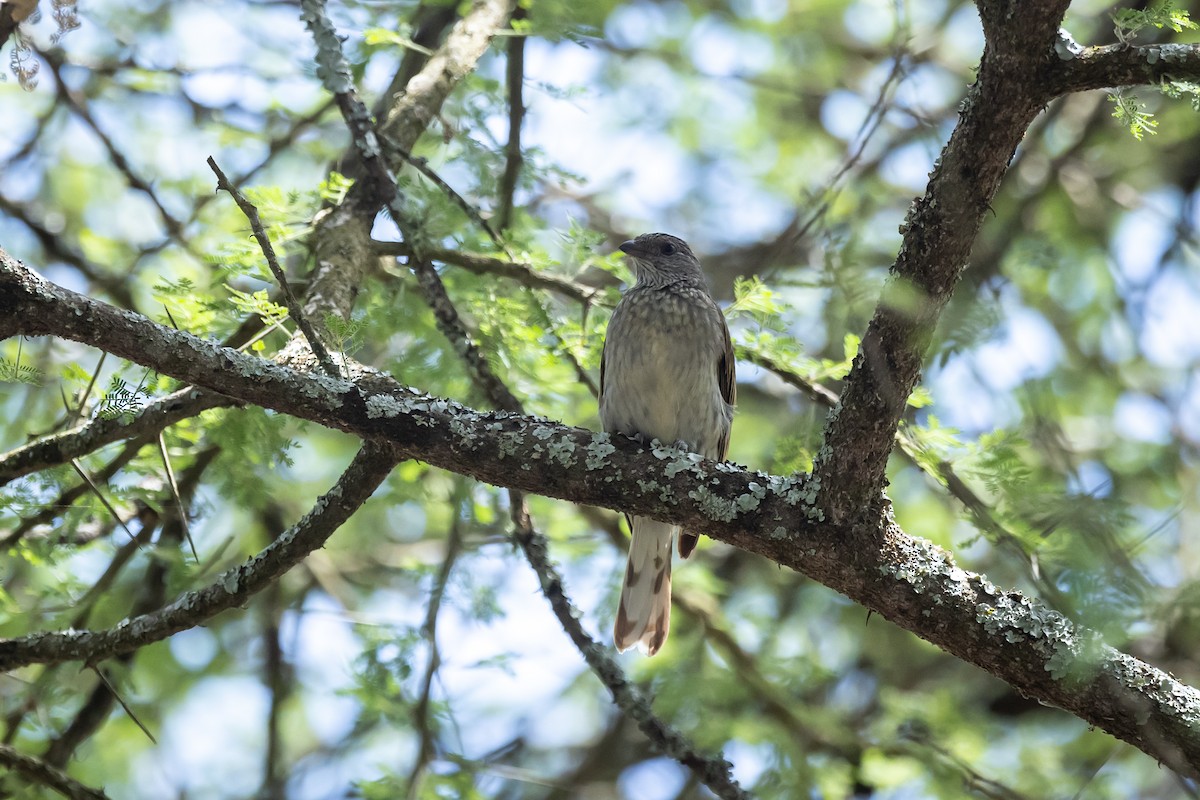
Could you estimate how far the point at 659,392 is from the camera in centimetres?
470

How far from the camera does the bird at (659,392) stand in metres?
4.71

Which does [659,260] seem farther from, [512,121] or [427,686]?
[427,686]

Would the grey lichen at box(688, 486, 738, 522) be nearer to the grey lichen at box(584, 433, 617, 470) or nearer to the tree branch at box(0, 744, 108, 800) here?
the grey lichen at box(584, 433, 617, 470)

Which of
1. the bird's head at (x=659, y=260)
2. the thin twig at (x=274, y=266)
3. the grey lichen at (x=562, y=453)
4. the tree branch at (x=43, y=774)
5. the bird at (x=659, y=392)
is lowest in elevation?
the tree branch at (x=43, y=774)

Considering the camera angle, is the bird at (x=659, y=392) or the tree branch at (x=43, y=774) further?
the bird at (x=659, y=392)

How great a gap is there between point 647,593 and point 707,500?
6.03 ft

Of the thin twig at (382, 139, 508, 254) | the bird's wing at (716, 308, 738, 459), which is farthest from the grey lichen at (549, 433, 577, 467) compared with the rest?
the bird's wing at (716, 308, 738, 459)

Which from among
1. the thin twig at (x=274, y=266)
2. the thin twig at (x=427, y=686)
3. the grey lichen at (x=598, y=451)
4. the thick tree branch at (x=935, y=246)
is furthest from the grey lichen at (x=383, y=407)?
the thin twig at (x=427, y=686)

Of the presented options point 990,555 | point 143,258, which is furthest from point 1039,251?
point 143,258

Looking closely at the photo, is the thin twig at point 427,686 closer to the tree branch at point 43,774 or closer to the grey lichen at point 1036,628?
the tree branch at point 43,774

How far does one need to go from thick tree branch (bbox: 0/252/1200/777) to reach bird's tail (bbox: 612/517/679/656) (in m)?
1.67

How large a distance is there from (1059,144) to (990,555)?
293cm

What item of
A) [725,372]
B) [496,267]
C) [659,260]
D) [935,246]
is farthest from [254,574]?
[659,260]

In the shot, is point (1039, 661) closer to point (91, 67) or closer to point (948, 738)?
point (948, 738)
